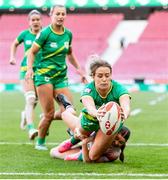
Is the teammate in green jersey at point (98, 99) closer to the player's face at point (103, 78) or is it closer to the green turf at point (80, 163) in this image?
the player's face at point (103, 78)

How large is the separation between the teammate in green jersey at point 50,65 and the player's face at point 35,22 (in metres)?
1.69

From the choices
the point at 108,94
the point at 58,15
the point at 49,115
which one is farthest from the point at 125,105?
the point at 58,15

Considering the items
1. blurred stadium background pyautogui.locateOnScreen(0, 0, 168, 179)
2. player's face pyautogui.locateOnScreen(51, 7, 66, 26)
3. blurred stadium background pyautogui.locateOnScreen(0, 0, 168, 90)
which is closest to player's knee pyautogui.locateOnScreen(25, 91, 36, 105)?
blurred stadium background pyautogui.locateOnScreen(0, 0, 168, 179)

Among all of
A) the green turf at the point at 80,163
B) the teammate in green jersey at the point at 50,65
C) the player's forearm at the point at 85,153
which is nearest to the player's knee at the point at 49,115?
the teammate in green jersey at the point at 50,65

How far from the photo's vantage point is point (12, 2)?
143 feet

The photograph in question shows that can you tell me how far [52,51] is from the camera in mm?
9625

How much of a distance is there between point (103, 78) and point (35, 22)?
3.79 meters

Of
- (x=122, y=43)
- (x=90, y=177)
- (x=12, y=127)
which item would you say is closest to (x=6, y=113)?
(x=12, y=127)

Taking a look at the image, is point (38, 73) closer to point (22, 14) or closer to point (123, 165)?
point (123, 165)

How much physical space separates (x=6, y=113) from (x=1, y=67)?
74.4ft

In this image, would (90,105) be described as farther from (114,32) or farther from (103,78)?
(114,32)

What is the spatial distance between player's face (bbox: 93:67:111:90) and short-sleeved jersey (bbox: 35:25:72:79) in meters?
1.76

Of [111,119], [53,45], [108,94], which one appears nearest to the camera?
[111,119]

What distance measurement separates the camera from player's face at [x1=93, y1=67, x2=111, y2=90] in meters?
7.92
